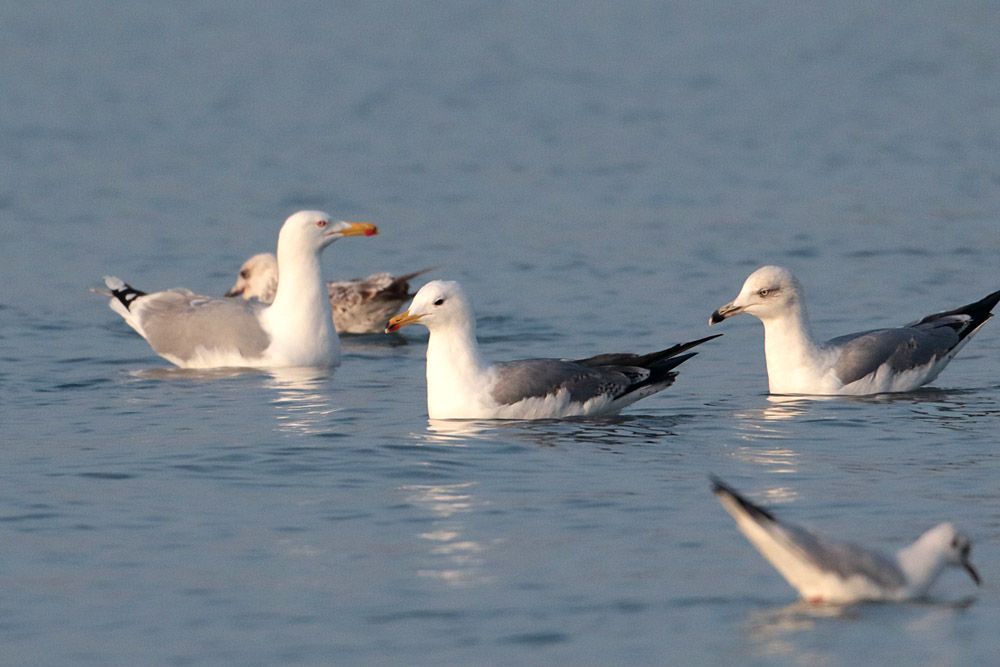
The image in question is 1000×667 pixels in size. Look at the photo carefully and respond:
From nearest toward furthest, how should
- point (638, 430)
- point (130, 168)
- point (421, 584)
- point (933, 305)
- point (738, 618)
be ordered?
point (738, 618) → point (421, 584) → point (638, 430) → point (933, 305) → point (130, 168)

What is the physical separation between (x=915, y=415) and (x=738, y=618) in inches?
208

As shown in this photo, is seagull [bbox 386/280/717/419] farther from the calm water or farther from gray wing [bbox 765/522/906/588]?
gray wing [bbox 765/522/906/588]

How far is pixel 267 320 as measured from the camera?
15984 millimetres

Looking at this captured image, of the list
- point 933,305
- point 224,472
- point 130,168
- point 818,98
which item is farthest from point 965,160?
point 224,472

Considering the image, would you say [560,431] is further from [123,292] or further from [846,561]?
[123,292]

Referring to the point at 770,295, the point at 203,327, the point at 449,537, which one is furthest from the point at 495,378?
the point at 203,327

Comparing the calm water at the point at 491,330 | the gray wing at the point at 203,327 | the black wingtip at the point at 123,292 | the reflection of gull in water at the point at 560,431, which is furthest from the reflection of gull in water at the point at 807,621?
the black wingtip at the point at 123,292

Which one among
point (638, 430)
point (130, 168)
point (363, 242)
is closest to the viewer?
point (638, 430)

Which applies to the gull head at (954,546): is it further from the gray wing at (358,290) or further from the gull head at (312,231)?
the gray wing at (358,290)

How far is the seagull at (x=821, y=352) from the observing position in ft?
45.4

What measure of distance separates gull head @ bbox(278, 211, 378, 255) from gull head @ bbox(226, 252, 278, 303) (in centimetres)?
253

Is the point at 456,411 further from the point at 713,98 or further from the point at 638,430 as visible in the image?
the point at 713,98

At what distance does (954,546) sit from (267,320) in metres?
9.02

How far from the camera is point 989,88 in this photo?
1341 inches
